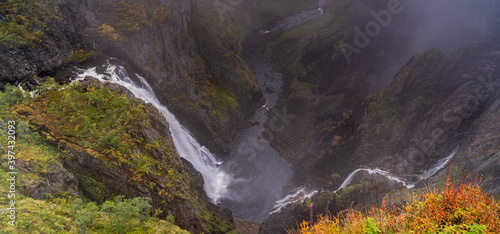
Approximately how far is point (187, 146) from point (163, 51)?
1094cm

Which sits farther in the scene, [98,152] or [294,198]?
[294,198]

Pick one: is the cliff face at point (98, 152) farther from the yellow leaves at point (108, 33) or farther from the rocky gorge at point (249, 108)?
the yellow leaves at point (108, 33)

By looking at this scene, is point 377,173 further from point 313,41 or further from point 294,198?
point 313,41

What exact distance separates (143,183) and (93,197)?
2611mm

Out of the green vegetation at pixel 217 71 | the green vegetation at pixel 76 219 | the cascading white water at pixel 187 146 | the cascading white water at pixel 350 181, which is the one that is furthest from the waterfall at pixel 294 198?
the green vegetation at pixel 76 219

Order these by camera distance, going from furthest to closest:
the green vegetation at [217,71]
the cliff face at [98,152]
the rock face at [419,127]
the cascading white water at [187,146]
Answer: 1. the green vegetation at [217,71]
2. the cascading white water at [187,146]
3. the rock face at [419,127]
4. the cliff face at [98,152]

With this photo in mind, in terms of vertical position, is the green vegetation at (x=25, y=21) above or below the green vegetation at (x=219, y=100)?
above

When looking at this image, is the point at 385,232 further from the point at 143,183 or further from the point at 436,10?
the point at 436,10

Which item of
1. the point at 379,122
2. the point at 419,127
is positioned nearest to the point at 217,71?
the point at 379,122

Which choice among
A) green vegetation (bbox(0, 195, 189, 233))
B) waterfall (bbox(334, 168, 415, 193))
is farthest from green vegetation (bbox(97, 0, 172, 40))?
waterfall (bbox(334, 168, 415, 193))

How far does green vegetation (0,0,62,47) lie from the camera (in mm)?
17406

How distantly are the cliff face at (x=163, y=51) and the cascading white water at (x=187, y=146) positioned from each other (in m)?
1.52

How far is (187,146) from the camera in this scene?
1011 inches

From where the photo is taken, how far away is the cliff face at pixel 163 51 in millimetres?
18688
